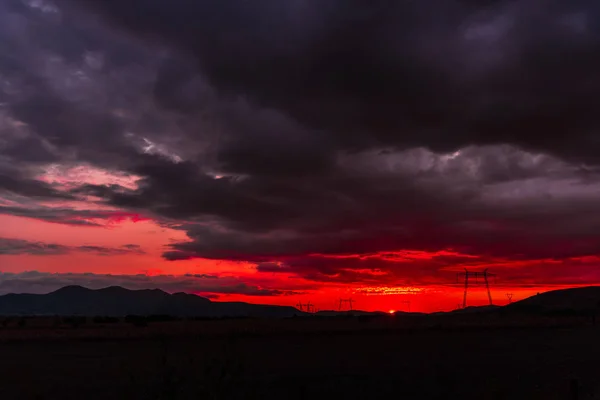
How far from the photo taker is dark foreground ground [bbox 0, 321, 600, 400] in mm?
16031

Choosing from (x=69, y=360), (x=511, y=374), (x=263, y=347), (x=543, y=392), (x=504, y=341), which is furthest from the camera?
(x=504, y=341)

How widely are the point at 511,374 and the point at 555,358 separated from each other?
39.0ft

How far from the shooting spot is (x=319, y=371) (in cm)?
3575

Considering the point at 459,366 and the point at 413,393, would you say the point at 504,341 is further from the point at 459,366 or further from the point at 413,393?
the point at 413,393

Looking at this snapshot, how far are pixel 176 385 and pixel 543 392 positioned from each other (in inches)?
773

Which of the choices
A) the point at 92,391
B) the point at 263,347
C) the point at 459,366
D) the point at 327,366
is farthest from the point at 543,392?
the point at 263,347

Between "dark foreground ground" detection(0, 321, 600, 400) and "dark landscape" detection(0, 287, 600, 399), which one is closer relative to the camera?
"dark landscape" detection(0, 287, 600, 399)

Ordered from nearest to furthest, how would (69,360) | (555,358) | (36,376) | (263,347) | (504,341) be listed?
(36,376) < (555,358) < (69,360) < (263,347) < (504,341)

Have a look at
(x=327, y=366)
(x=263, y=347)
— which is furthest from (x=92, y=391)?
(x=263, y=347)

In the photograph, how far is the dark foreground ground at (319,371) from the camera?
16031 millimetres

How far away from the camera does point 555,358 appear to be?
43031 millimetres

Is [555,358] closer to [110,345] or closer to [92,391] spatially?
[92,391]

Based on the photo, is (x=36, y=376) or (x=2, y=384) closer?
(x=2, y=384)

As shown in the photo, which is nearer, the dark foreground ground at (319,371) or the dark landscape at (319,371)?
the dark landscape at (319,371)
